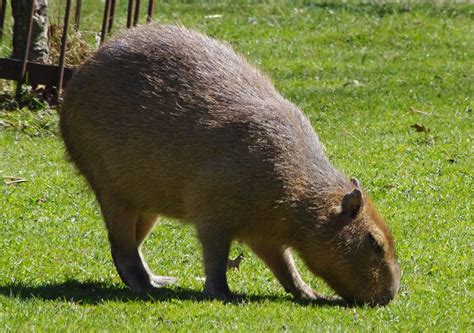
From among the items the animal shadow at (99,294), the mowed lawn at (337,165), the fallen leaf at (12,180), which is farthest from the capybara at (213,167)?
the fallen leaf at (12,180)

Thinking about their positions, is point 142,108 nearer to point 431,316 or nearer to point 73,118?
point 73,118

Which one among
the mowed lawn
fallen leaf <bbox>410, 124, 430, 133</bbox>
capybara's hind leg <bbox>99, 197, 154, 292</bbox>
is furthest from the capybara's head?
fallen leaf <bbox>410, 124, 430, 133</bbox>

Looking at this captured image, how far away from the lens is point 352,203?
6.24 metres

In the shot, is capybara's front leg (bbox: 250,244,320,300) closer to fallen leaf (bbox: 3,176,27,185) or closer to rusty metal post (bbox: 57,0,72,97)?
fallen leaf (bbox: 3,176,27,185)

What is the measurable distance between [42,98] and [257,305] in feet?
17.5

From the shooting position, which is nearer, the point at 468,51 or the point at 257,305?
the point at 257,305

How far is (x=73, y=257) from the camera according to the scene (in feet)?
23.4

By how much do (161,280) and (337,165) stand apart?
2964mm

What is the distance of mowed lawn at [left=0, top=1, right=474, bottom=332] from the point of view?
19.6ft

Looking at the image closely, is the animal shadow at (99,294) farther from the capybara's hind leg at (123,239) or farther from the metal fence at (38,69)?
the metal fence at (38,69)

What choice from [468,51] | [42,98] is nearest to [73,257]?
[42,98]

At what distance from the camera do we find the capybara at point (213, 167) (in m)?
6.26

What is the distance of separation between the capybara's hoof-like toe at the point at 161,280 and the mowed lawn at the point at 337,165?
9cm

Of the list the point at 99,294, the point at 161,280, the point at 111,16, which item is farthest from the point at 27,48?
the point at 99,294
